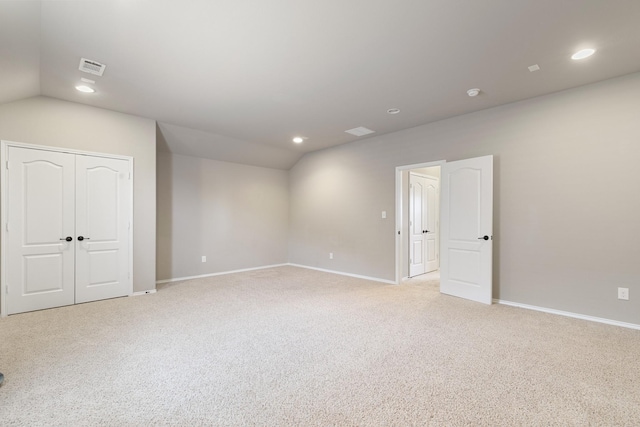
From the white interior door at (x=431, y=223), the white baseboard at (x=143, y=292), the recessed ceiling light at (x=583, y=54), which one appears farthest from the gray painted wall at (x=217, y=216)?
the recessed ceiling light at (x=583, y=54)

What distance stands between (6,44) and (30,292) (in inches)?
113

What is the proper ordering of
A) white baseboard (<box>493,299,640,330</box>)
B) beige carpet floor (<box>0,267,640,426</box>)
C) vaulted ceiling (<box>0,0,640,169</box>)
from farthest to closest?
white baseboard (<box>493,299,640,330</box>) < vaulted ceiling (<box>0,0,640,169</box>) < beige carpet floor (<box>0,267,640,426</box>)

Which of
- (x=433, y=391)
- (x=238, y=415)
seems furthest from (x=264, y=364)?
(x=433, y=391)

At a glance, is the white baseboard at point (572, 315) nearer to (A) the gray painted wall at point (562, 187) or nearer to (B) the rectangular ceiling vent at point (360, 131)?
(A) the gray painted wall at point (562, 187)

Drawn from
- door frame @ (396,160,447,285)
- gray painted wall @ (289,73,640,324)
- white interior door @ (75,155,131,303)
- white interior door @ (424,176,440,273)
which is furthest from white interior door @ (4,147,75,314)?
white interior door @ (424,176,440,273)

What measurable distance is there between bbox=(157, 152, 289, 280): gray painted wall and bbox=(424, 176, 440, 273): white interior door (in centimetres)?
334

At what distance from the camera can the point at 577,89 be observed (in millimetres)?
3414

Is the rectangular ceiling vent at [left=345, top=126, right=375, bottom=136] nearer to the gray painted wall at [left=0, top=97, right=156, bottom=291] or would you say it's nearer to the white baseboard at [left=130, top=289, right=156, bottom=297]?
the gray painted wall at [left=0, top=97, right=156, bottom=291]

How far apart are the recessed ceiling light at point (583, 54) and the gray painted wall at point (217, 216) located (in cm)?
563

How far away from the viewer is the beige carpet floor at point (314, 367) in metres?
1.74

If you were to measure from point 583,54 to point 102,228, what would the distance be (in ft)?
19.7

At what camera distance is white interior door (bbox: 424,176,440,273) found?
6156mm

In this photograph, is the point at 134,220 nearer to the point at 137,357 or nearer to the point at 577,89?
the point at 137,357

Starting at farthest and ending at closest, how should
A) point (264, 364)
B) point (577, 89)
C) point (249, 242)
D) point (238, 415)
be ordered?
point (249, 242) → point (577, 89) → point (264, 364) → point (238, 415)
